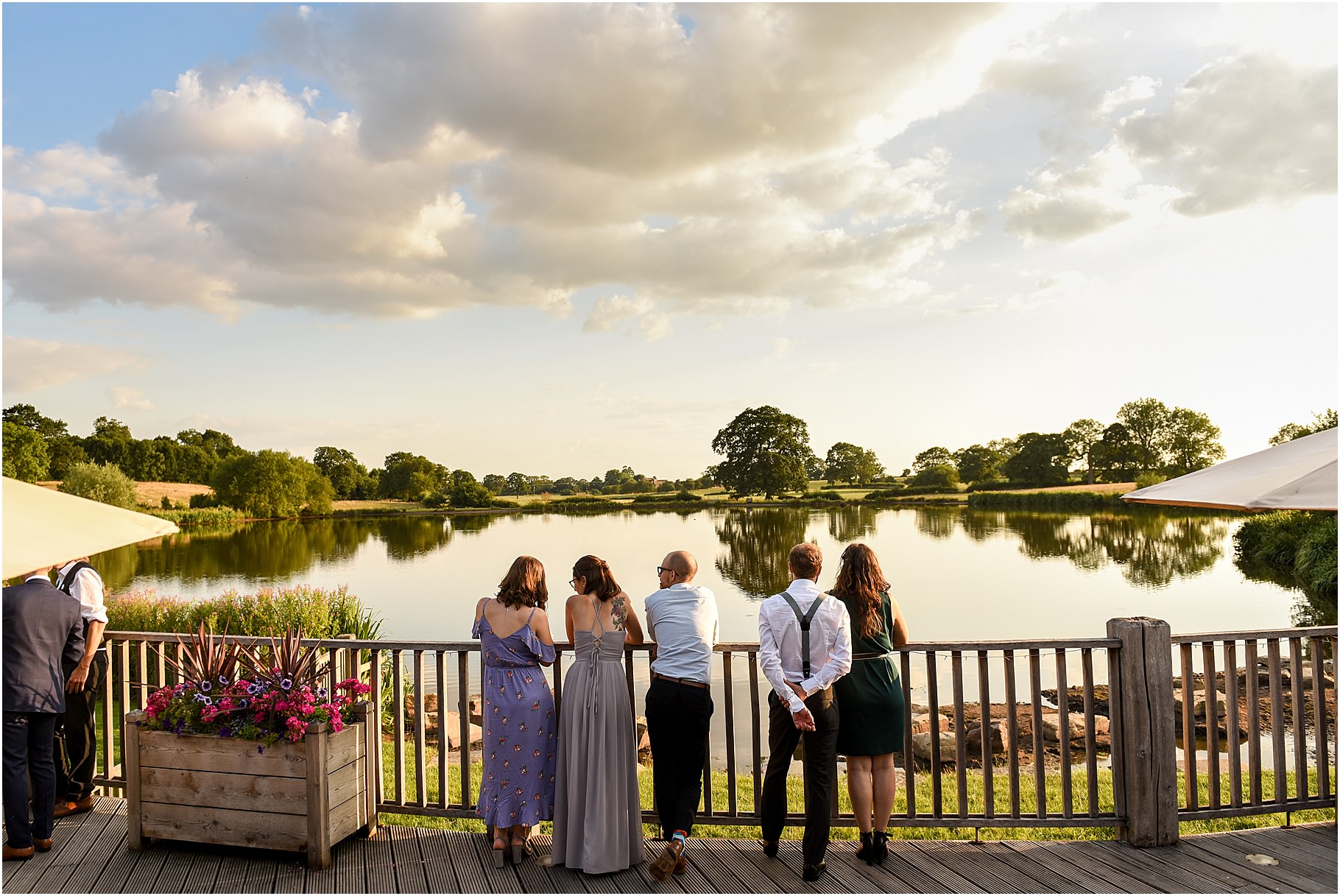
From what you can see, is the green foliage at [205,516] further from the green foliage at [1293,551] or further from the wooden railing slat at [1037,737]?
the wooden railing slat at [1037,737]

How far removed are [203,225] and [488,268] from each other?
3420 cm

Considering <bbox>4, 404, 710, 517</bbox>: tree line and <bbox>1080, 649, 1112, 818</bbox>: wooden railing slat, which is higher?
<bbox>4, 404, 710, 517</bbox>: tree line

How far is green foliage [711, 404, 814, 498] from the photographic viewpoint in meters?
79.1

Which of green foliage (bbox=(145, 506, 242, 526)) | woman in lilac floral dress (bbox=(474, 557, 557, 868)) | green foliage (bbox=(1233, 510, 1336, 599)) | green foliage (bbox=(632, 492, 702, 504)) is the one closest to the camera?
woman in lilac floral dress (bbox=(474, 557, 557, 868))

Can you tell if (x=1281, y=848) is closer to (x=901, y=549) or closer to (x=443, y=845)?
(x=443, y=845)

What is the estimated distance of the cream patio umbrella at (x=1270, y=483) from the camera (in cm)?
365

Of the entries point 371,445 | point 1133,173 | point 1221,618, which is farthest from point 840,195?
point 371,445

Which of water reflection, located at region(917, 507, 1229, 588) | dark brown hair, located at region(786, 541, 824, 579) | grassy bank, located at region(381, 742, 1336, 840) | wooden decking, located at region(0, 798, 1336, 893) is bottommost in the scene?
water reflection, located at region(917, 507, 1229, 588)

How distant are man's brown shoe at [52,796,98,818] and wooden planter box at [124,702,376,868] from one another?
2.42 ft

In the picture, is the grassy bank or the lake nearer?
the grassy bank

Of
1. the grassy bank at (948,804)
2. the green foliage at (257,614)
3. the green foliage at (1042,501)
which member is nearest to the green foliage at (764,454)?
the green foliage at (1042,501)

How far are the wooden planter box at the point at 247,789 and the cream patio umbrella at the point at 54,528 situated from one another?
0.94 metres

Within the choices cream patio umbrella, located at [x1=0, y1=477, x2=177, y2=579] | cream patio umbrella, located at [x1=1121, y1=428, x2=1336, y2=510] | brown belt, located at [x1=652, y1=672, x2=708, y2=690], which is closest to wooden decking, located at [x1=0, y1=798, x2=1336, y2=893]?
brown belt, located at [x1=652, y1=672, x2=708, y2=690]

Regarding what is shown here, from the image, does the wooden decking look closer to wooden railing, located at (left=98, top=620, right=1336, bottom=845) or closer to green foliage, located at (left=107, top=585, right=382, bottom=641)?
wooden railing, located at (left=98, top=620, right=1336, bottom=845)
